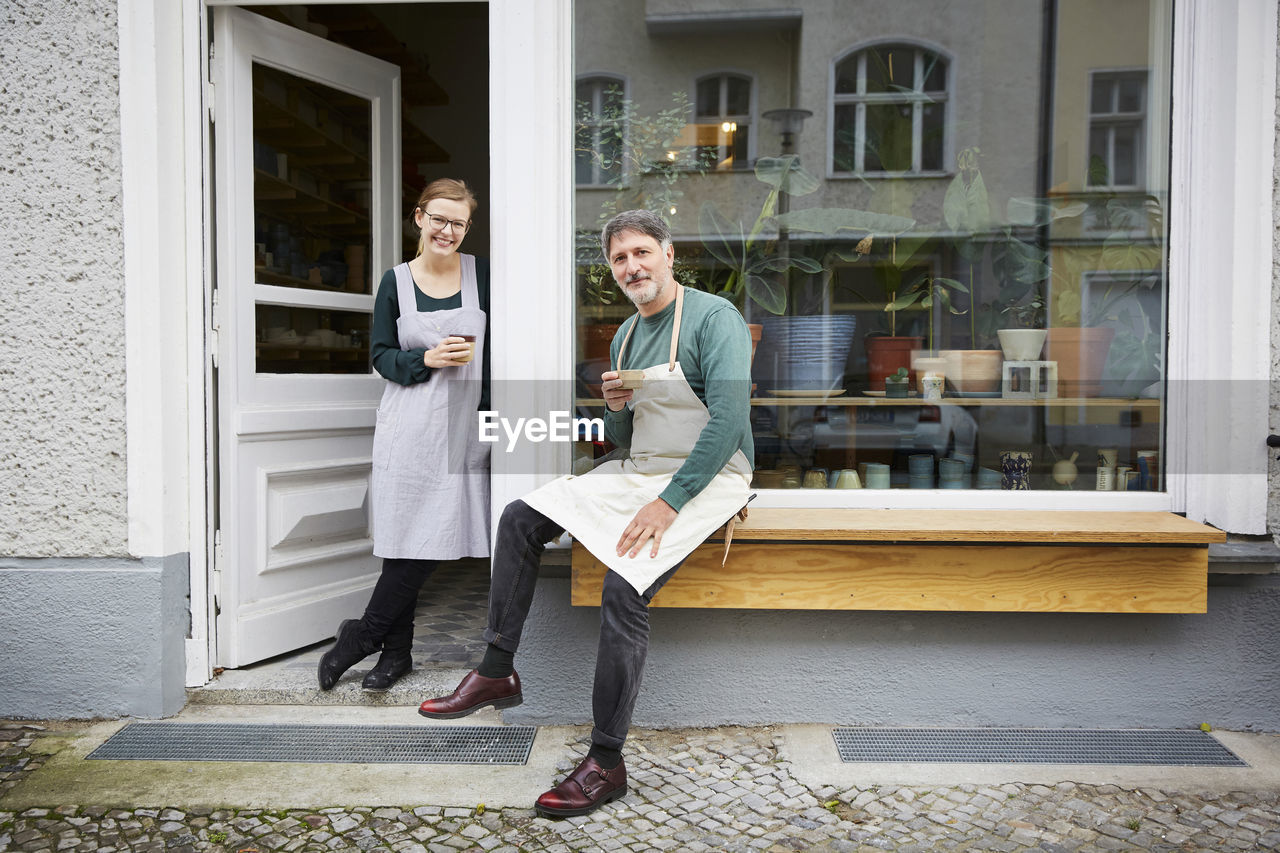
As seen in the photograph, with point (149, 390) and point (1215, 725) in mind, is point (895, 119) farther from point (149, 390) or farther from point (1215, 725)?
point (149, 390)

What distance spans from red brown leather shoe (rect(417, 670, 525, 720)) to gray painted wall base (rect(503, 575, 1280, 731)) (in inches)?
14.4

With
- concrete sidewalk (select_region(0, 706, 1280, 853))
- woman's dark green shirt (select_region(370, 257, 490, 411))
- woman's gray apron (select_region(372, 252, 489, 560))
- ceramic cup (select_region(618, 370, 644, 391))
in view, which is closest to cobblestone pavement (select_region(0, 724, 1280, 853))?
concrete sidewalk (select_region(0, 706, 1280, 853))

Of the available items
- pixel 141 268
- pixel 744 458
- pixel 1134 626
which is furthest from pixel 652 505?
pixel 141 268

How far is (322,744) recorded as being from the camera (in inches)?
123

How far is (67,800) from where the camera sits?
275cm

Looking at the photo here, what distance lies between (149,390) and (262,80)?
1.32 m

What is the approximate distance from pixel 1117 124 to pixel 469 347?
101 inches

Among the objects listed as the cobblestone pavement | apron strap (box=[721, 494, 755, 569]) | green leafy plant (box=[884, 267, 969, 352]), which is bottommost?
the cobblestone pavement

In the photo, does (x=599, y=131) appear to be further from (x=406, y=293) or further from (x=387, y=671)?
(x=387, y=671)

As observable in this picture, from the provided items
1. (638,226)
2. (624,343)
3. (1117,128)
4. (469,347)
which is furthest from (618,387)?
(1117,128)

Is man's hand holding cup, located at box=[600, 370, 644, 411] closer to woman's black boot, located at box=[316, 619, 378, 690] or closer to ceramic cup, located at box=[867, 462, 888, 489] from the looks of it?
ceramic cup, located at box=[867, 462, 888, 489]

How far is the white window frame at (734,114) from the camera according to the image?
3.65m

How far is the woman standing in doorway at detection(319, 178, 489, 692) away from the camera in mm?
3352

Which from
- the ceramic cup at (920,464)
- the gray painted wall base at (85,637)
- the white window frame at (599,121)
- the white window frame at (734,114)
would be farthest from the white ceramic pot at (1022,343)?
the gray painted wall base at (85,637)
